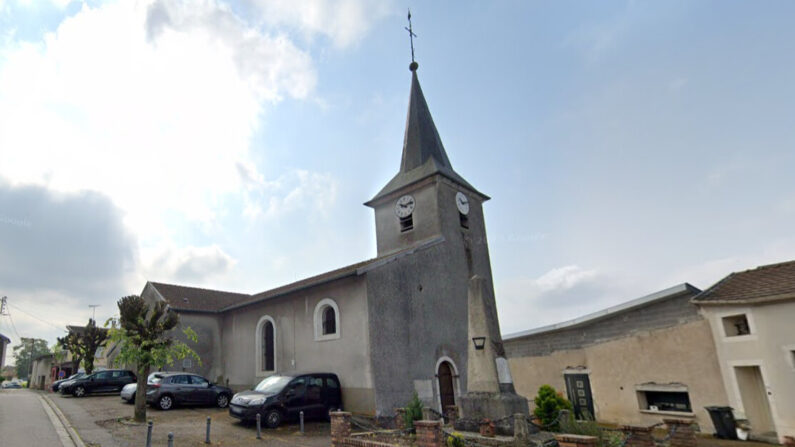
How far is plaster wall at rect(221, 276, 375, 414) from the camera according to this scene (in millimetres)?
14961

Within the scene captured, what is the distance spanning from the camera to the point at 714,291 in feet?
44.2

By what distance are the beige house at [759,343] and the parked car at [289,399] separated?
38.1 feet

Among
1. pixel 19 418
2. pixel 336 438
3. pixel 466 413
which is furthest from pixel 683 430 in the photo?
pixel 19 418

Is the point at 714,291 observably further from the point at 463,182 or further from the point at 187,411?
the point at 187,411

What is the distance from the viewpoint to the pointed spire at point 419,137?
2288 cm

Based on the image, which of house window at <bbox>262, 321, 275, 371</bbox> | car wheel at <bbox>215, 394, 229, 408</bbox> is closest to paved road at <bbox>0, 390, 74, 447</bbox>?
car wheel at <bbox>215, 394, 229, 408</bbox>

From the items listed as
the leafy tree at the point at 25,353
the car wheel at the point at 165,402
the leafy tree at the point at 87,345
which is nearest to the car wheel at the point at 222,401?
the car wheel at the point at 165,402

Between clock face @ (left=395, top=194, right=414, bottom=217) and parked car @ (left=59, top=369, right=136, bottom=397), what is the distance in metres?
15.9

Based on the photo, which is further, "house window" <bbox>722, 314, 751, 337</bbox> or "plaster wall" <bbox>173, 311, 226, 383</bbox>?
"plaster wall" <bbox>173, 311, 226, 383</bbox>

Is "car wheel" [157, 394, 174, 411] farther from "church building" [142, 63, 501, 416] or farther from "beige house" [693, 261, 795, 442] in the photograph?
"beige house" [693, 261, 795, 442]

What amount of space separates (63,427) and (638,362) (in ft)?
56.5

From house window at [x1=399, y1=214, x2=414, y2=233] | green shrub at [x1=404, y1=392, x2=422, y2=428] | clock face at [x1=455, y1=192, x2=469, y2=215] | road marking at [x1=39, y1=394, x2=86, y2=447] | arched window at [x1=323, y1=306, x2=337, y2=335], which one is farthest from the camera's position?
clock face at [x1=455, y1=192, x2=469, y2=215]

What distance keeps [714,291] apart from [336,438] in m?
11.7

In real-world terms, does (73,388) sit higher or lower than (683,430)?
higher
